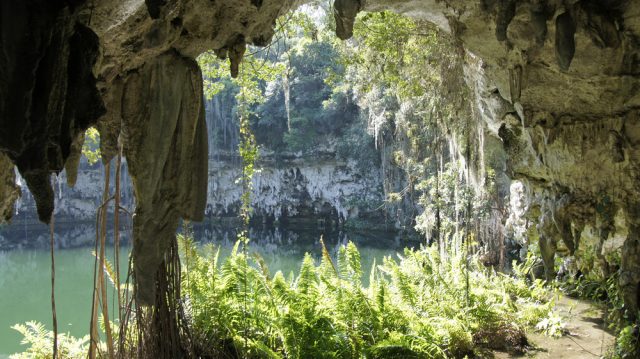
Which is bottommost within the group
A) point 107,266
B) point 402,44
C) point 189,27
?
point 107,266

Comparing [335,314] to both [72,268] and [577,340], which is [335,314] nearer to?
[577,340]

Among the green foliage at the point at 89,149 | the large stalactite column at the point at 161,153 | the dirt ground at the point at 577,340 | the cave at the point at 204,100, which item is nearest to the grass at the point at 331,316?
the dirt ground at the point at 577,340

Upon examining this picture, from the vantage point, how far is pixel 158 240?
2879 mm

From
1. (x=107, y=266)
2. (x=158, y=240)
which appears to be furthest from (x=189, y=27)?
(x=107, y=266)

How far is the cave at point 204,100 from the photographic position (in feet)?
5.97

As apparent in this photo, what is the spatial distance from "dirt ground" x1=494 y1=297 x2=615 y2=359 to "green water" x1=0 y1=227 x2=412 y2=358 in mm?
8941

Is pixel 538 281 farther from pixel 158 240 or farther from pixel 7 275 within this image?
pixel 7 275

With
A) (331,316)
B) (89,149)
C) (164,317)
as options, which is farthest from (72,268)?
(164,317)

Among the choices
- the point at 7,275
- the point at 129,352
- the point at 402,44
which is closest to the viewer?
the point at 129,352

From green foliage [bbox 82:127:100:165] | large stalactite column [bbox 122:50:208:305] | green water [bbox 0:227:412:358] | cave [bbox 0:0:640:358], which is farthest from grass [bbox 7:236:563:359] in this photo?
green water [bbox 0:227:412:358]

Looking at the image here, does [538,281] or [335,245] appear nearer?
[538,281]

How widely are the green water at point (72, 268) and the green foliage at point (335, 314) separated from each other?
7730mm

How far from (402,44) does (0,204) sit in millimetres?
5030

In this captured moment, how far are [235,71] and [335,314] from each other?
9.65 ft
